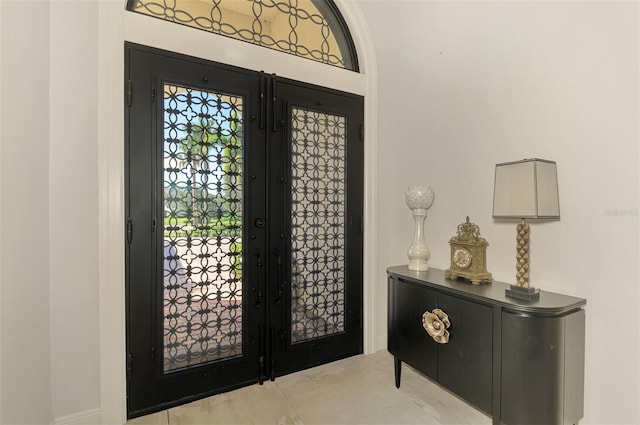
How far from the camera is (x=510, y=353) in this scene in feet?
5.15

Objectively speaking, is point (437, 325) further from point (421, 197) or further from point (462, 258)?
point (421, 197)

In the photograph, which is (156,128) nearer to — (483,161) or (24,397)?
(24,397)

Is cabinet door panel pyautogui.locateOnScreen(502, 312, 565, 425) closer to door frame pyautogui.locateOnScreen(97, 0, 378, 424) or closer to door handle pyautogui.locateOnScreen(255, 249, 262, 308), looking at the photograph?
door handle pyautogui.locateOnScreen(255, 249, 262, 308)

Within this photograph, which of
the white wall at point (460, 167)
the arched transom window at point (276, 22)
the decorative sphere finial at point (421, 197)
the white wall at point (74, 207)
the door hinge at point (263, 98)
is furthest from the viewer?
the decorative sphere finial at point (421, 197)

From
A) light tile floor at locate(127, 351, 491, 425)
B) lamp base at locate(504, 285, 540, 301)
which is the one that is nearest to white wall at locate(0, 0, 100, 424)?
light tile floor at locate(127, 351, 491, 425)

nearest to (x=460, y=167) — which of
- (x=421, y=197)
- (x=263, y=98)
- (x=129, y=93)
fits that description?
(x=421, y=197)

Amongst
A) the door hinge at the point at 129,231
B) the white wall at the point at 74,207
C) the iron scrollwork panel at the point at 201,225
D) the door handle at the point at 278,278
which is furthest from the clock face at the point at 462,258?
the white wall at the point at 74,207

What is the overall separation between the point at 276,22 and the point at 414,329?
2.35 metres

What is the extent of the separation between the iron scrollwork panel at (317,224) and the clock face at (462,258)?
2.91 ft

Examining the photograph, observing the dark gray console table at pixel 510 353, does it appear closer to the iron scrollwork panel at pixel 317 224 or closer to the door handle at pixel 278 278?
the iron scrollwork panel at pixel 317 224

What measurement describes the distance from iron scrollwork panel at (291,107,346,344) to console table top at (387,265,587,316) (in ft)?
1.88

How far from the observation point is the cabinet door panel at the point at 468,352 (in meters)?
1.67

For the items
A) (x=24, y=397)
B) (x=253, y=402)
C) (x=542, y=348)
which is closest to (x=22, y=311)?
(x=24, y=397)

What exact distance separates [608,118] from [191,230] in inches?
90.6
